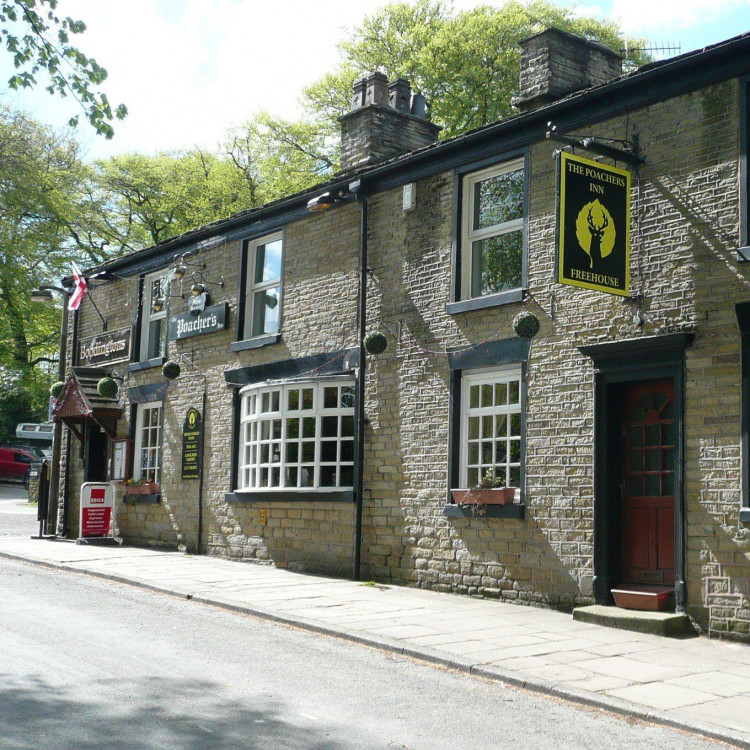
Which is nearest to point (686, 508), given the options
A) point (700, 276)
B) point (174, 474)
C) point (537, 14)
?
point (700, 276)

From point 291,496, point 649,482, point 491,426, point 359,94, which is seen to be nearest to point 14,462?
point 359,94

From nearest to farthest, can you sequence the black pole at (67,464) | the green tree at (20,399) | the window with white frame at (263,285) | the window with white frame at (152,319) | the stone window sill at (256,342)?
the stone window sill at (256,342), the window with white frame at (263,285), the window with white frame at (152,319), the black pole at (67,464), the green tree at (20,399)

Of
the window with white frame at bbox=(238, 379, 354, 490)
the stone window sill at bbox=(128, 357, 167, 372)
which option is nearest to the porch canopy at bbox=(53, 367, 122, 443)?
the stone window sill at bbox=(128, 357, 167, 372)

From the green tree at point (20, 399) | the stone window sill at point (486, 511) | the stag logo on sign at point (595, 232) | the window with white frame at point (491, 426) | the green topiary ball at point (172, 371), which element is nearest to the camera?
the stag logo on sign at point (595, 232)

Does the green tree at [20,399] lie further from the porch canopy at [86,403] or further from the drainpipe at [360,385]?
the drainpipe at [360,385]

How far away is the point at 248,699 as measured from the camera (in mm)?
6465

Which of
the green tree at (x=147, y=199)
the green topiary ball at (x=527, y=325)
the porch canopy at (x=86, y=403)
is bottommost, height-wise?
the porch canopy at (x=86, y=403)

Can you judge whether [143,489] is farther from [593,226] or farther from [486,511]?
[593,226]

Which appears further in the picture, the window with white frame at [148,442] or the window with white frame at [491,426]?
the window with white frame at [148,442]

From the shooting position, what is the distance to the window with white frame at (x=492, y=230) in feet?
40.8

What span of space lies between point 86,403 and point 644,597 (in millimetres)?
12797

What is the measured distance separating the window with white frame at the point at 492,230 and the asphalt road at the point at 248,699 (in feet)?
17.6

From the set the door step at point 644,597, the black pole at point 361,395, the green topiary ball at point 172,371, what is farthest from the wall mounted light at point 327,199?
the door step at point 644,597

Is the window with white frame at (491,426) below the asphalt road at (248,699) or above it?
above
